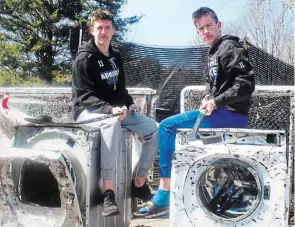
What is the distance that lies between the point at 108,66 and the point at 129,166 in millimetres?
834

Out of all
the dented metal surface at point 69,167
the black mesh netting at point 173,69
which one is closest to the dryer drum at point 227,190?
the dented metal surface at point 69,167

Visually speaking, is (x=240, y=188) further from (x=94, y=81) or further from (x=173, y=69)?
(x=173, y=69)

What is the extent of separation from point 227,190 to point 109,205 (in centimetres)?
88

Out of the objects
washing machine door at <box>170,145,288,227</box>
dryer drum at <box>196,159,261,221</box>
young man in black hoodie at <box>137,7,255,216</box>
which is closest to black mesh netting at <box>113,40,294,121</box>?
young man in black hoodie at <box>137,7,255,216</box>

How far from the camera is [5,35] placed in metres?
18.9

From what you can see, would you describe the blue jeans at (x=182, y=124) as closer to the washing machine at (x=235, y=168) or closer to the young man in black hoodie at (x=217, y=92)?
the young man in black hoodie at (x=217, y=92)

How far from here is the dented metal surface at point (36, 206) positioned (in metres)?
2.59

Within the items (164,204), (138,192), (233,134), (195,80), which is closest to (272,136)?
(233,134)

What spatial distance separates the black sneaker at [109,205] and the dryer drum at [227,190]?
1.87 feet

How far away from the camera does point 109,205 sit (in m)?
2.81

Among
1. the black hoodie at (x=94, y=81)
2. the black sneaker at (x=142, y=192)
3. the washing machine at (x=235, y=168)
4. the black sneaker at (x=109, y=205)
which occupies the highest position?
the black hoodie at (x=94, y=81)

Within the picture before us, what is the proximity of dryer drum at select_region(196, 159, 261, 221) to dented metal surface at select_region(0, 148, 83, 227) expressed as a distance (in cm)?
82

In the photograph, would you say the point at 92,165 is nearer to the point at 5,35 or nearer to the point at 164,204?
the point at 164,204

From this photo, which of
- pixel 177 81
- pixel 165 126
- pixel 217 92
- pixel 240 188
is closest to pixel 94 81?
pixel 165 126
